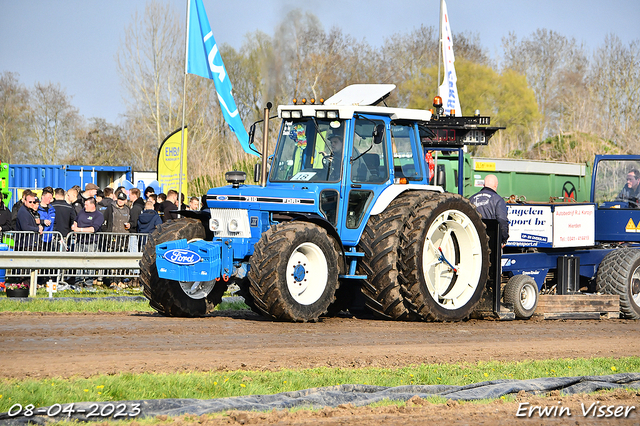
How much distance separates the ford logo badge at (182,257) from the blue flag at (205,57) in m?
6.78

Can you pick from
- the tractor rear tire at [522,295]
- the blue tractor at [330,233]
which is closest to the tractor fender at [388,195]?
the blue tractor at [330,233]

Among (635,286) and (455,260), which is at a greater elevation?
(455,260)

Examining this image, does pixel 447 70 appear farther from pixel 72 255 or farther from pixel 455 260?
pixel 72 255

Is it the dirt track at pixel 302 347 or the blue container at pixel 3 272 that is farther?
the blue container at pixel 3 272

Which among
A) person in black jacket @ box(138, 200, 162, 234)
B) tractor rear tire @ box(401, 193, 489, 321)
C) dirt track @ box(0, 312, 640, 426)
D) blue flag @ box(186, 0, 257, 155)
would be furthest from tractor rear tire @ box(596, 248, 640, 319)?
person in black jacket @ box(138, 200, 162, 234)

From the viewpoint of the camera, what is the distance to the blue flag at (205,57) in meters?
15.5

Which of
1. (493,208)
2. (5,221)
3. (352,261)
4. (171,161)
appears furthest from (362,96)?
(171,161)

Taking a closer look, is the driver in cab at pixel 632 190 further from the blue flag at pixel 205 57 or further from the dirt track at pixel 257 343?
the blue flag at pixel 205 57

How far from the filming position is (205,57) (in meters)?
15.7

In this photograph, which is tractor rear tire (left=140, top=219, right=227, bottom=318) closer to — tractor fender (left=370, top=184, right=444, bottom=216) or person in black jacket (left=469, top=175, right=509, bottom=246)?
tractor fender (left=370, top=184, right=444, bottom=216)

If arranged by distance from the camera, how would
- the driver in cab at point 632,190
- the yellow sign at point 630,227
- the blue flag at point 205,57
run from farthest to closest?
the blue flag at point 205,57, the driver in cab at point 632,190, the yellow sign at point 630,227

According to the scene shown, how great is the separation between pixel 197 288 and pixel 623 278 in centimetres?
681

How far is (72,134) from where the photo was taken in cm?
4912

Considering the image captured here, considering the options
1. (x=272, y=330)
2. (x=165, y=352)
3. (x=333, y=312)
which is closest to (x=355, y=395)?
(x=165, y=352)
